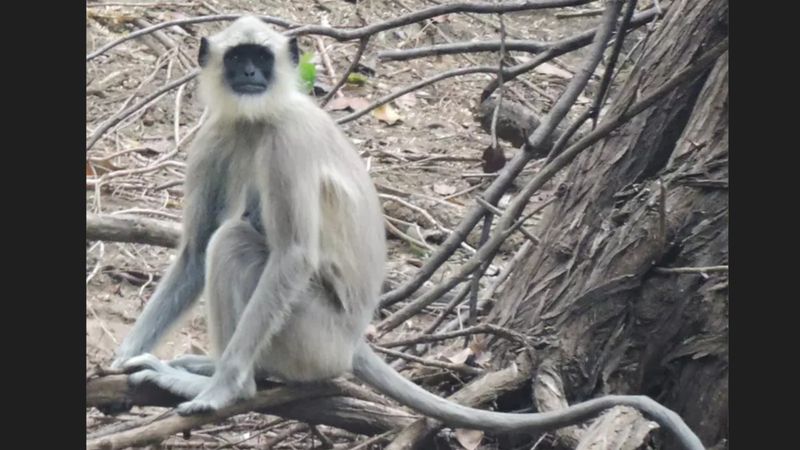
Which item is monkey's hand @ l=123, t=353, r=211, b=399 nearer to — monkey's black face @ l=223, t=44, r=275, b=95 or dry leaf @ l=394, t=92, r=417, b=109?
monkey's black face @ l=223, t=44, r=275, b=95

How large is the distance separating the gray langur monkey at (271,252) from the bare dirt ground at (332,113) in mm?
550

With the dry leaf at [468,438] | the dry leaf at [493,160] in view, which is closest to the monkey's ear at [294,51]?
the dry leaf at [468,438]

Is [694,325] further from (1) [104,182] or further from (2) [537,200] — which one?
(1) [104,182]

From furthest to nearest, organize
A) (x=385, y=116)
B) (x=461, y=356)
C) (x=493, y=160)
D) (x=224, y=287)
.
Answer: (x=385, y=116)
(x=493, y=160)
(x=461, y=356)
(x=224, y=287)

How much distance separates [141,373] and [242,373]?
397 millimetres

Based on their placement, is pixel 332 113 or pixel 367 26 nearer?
pixel 367 26

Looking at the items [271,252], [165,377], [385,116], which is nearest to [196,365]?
[165,377]

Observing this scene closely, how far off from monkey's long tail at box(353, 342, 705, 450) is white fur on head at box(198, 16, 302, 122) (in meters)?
1.11

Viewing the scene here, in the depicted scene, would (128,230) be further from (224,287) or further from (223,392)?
(223,392)

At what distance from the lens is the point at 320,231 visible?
5332 millimetres

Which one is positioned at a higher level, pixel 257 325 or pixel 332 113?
pixel 332 113

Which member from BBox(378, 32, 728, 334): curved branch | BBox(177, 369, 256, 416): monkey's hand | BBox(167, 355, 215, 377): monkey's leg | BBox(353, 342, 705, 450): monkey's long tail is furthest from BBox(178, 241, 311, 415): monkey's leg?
BBox(378, 32, 728, 334): curved branch

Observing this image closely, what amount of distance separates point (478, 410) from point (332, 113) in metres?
4.49

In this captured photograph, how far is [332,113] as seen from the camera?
Result: 914 cm
